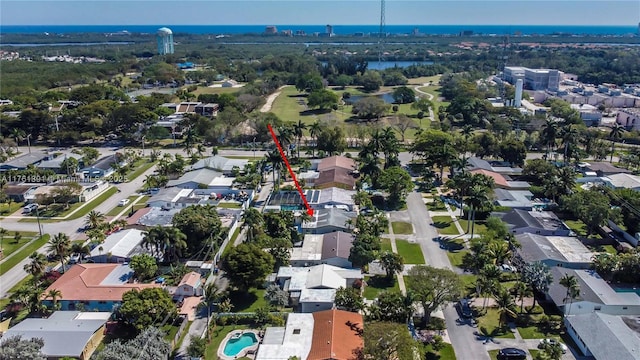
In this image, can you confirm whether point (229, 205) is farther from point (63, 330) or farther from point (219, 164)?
point (63, 330)

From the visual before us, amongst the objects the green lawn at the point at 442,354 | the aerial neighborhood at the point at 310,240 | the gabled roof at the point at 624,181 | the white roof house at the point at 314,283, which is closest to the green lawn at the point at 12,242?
the aerial neighborhood at the point at 310,240

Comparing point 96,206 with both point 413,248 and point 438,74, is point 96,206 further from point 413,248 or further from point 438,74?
point 438,74

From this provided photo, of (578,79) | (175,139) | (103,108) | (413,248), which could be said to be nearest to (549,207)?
(413,248)

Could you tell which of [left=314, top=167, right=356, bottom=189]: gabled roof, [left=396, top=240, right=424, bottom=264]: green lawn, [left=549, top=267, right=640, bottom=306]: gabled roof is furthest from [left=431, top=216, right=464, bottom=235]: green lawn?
[left=314, top=167, right=356, bottom=189]: gabled roof

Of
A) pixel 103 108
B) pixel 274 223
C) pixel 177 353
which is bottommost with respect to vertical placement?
pixel 177 353

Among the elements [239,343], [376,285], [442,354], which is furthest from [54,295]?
[442,354]

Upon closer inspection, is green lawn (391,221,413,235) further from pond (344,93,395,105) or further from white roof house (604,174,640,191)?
pond (344,93,395,105)
